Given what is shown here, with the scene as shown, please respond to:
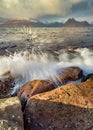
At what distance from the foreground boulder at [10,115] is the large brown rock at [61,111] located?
461 mm

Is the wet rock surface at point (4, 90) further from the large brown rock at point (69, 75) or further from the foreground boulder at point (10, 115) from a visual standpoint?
the foreground boulder at point (10, 115)

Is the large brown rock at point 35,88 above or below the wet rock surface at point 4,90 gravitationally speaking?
above

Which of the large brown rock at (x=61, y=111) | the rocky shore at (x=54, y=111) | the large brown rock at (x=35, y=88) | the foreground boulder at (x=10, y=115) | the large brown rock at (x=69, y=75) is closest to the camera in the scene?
the foreground boulder at (x=10, y=115)

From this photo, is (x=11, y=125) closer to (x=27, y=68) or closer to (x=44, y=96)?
(x=44, y=96)

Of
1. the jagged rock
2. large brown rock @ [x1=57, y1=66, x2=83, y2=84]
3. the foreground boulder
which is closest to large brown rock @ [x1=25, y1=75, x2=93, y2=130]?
the foreground boulder

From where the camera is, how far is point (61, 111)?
6680mm

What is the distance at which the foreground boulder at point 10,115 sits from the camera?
19.0 feet

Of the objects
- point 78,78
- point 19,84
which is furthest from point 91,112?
point 19,84

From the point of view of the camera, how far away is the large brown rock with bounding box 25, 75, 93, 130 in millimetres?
6488

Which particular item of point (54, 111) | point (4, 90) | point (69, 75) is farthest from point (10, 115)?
point (4, 90)

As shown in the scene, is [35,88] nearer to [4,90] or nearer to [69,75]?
[69,75]

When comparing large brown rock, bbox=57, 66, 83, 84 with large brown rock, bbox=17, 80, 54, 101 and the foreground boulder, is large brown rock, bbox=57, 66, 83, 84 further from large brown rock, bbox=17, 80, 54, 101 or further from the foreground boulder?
the foreground boulder

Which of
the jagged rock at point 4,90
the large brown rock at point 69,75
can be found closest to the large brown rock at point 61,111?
the large brown rock at point 69,75

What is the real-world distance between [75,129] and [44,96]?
1.12 metres
